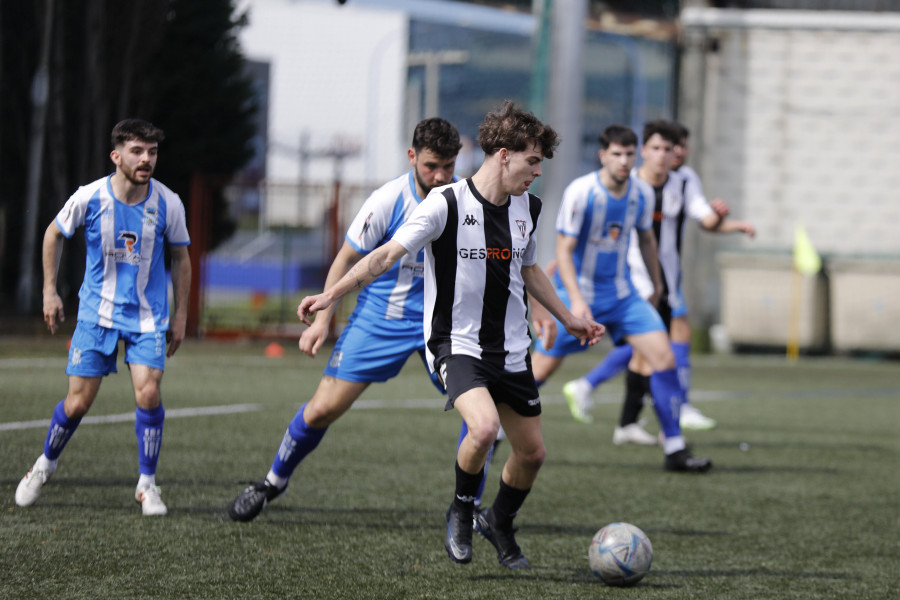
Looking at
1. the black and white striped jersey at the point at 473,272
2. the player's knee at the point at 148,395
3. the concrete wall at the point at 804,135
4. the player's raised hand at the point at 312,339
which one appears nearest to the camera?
the black and white striped jersey at the point at 473,272

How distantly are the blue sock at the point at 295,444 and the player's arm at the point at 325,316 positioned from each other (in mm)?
602

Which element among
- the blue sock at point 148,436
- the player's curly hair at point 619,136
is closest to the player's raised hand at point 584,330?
the blue sock at point 148,436

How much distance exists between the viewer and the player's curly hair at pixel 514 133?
14.4 feet

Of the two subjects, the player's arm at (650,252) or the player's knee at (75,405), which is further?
the player's arm at (650,252)

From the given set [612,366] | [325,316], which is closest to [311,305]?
[325,316]

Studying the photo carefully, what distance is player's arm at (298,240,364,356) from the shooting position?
463 cm

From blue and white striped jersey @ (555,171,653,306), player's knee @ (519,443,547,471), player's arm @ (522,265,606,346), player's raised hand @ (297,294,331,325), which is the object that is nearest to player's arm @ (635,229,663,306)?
blue and white striped jersey @ (555,171,653,306)

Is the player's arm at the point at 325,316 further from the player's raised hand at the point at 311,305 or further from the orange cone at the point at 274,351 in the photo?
the orange cone at the point at 274,351

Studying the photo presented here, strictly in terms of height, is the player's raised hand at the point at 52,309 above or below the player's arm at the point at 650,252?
below

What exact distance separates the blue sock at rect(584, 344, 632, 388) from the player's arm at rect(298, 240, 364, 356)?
4533mm

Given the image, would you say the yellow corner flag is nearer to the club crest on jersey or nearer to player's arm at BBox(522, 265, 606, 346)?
the club crest on jersey

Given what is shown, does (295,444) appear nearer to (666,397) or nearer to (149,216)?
(149,216)

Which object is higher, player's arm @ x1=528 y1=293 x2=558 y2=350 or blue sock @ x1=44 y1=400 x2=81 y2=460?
player's arm @ x1=528 y1=293 x2=558 y2=350

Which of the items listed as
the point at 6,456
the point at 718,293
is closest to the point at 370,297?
the point at 6,456
